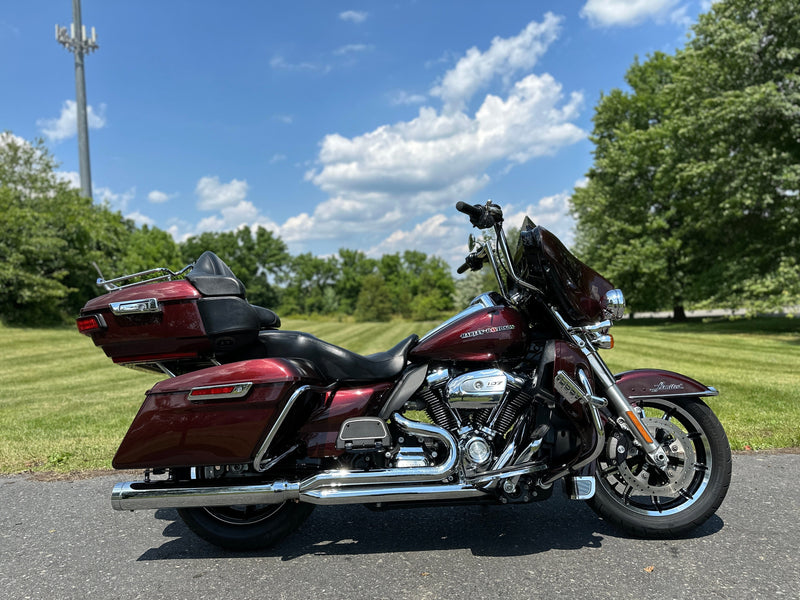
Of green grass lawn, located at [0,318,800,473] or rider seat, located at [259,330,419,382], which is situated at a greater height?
rider seat, located at [259,330,419,382]

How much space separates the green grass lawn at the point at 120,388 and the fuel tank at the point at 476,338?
3060 millimetres

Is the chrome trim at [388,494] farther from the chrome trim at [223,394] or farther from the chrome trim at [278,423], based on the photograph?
the chrome trim at [223,394]

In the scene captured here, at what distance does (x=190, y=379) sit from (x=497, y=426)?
1.69 m

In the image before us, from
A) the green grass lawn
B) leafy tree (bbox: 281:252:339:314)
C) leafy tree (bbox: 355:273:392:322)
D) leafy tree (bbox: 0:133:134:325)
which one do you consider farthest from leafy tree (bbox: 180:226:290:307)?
the green grass lawn

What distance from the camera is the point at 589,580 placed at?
2.58m

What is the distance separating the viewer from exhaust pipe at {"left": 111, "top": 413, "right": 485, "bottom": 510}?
2.79 metres

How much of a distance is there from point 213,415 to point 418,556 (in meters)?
1.35

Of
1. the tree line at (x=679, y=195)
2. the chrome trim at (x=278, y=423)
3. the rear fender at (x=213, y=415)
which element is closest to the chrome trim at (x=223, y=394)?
the rear fender at (x=213, y=415)

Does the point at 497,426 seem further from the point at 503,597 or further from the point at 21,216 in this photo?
the point at 21,216

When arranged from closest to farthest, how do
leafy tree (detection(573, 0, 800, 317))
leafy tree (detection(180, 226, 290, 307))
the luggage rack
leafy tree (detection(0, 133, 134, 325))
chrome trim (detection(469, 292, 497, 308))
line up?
the luggage rack < chrome trim (detection(469, 292, 497, 308)) < leafy tree (detection(573, 0, 800, 317)) < leafy tree (detection(0, 133, 134, 325)) < leafy tree (detection(180, 226, 290, 307))

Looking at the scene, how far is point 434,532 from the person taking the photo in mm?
3201

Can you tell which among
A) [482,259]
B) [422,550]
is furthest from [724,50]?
[422,550]

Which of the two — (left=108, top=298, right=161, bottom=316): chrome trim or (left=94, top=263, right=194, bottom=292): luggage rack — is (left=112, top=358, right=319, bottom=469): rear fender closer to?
(left=108, top=298, right=161, bottom=316): chrome trim

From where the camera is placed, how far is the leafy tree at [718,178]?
16750 mm
